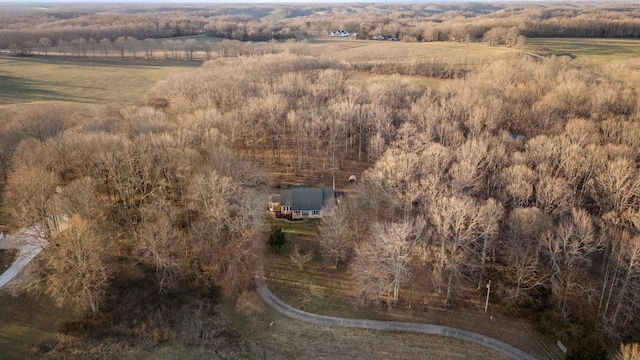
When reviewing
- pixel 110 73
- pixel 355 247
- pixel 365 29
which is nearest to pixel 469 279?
pixel 355 247

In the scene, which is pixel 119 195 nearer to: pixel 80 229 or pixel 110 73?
pixel 80 229

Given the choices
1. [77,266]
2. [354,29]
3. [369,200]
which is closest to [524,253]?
[369,200]

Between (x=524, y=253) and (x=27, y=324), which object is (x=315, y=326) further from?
(x=27, y=324)

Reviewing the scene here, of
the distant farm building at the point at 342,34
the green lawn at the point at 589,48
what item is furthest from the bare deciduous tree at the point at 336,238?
the distant farm building at the point at 342,34

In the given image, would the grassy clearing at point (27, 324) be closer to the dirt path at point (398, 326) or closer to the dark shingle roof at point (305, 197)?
the dirt path at point (398, 326)

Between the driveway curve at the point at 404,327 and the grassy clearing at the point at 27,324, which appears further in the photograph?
the driveway curve at the point at 404,327

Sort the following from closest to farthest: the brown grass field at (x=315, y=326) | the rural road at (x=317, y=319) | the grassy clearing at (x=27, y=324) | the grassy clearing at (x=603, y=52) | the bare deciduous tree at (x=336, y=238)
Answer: the grassy clearing at (x=27, y=324) → the brown grass field at (x=315, y=326) → the rural road at (x=317, y=319) → the bare deciduous tree at (x=336, y=238) → the grassy clearing at (x=603, y=52)
